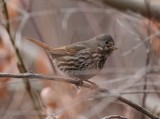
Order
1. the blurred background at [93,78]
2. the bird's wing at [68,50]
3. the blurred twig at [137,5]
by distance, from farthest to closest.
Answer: the blurred twig at [137,5], the bird's wing at [68,50], the blurred background at [93,78]

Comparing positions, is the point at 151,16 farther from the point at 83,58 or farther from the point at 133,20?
the point at 83,58

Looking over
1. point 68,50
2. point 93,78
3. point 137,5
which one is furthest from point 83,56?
point 137,5

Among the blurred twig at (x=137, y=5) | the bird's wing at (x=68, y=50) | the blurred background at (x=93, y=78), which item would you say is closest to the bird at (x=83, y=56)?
the bird's wing at (x=68, y=50)

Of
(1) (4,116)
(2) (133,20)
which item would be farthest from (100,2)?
(1) (4,116)

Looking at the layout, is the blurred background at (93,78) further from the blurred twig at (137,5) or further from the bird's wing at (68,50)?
the bird's wing at (68,50)

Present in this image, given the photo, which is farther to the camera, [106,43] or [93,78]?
[93,78]

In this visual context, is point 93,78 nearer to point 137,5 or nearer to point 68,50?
point 137,5

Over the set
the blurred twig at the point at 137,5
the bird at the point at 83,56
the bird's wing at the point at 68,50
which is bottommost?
the bird at the point at 83,56
